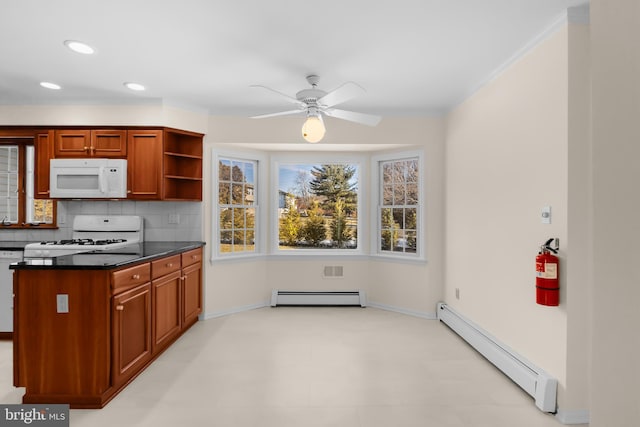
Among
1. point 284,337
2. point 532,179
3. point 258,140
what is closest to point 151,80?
point 258,140

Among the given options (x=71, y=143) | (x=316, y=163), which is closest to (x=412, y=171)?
(x=316, y=163)

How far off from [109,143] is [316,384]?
11.4 ft

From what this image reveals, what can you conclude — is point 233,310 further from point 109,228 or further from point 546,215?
point 546,215

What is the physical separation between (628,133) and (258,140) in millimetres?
4136

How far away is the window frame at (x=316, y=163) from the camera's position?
16.7 feet

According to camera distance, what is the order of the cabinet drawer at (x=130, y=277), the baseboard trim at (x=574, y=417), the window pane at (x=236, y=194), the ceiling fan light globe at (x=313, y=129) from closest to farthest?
the baseboard trim at (x=574, y=417) → the cabinet drawer at (x=130, y=277) → the ceiling fan light globe at (x=313, y=129) → the window pane at (x=236, y=194)

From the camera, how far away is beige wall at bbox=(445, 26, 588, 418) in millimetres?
2355

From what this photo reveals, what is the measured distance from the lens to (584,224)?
2305mm

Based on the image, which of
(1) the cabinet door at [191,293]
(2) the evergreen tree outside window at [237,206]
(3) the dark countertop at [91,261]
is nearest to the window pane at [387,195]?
(2) the evergreen tree outside window at [237,206]

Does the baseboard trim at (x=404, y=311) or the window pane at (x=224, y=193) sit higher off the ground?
the window pane at (x=224, y=193)

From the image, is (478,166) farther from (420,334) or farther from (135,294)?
(135,294)

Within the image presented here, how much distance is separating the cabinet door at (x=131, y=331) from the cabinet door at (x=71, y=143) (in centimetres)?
214

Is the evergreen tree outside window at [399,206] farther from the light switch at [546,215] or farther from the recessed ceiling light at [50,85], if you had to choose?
the recessed ceiling light at [50,85]

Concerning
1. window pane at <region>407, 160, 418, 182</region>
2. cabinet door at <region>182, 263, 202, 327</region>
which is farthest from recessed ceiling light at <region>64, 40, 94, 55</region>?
window pane at <region>407, 160, 418, 182</region>
